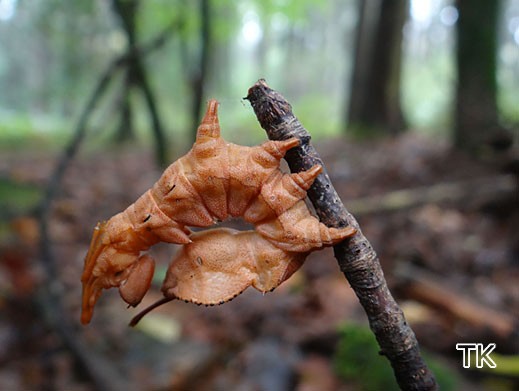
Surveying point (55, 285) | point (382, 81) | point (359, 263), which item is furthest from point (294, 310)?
point (382, 81)

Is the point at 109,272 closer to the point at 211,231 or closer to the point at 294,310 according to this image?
the point at 211,231

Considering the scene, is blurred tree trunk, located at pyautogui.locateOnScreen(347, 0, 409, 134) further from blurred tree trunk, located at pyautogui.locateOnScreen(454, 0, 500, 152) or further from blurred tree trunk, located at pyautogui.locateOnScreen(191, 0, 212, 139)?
blurred tree trunk, located at pyautogui.locateOnScreen(191, 0, 212, 139)

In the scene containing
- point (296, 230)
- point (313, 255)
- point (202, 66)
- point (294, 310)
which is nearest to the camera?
point (296, 230)

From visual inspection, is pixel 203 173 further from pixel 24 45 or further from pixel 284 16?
pixel 24 45

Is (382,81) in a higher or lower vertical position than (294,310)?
higher

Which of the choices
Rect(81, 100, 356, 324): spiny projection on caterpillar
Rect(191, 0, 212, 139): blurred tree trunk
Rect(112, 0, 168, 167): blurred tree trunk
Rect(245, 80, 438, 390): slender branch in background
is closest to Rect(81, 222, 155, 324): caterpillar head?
Rect(81, 100, 356, 324): spiny projection on caterpillar

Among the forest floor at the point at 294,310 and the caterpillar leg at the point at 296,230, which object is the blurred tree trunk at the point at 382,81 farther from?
the caterpillar leg at the point at 296,230

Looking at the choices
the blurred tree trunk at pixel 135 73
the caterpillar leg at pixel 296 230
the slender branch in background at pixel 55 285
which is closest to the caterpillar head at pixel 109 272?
the caterpillar leg at pixel 296 230
